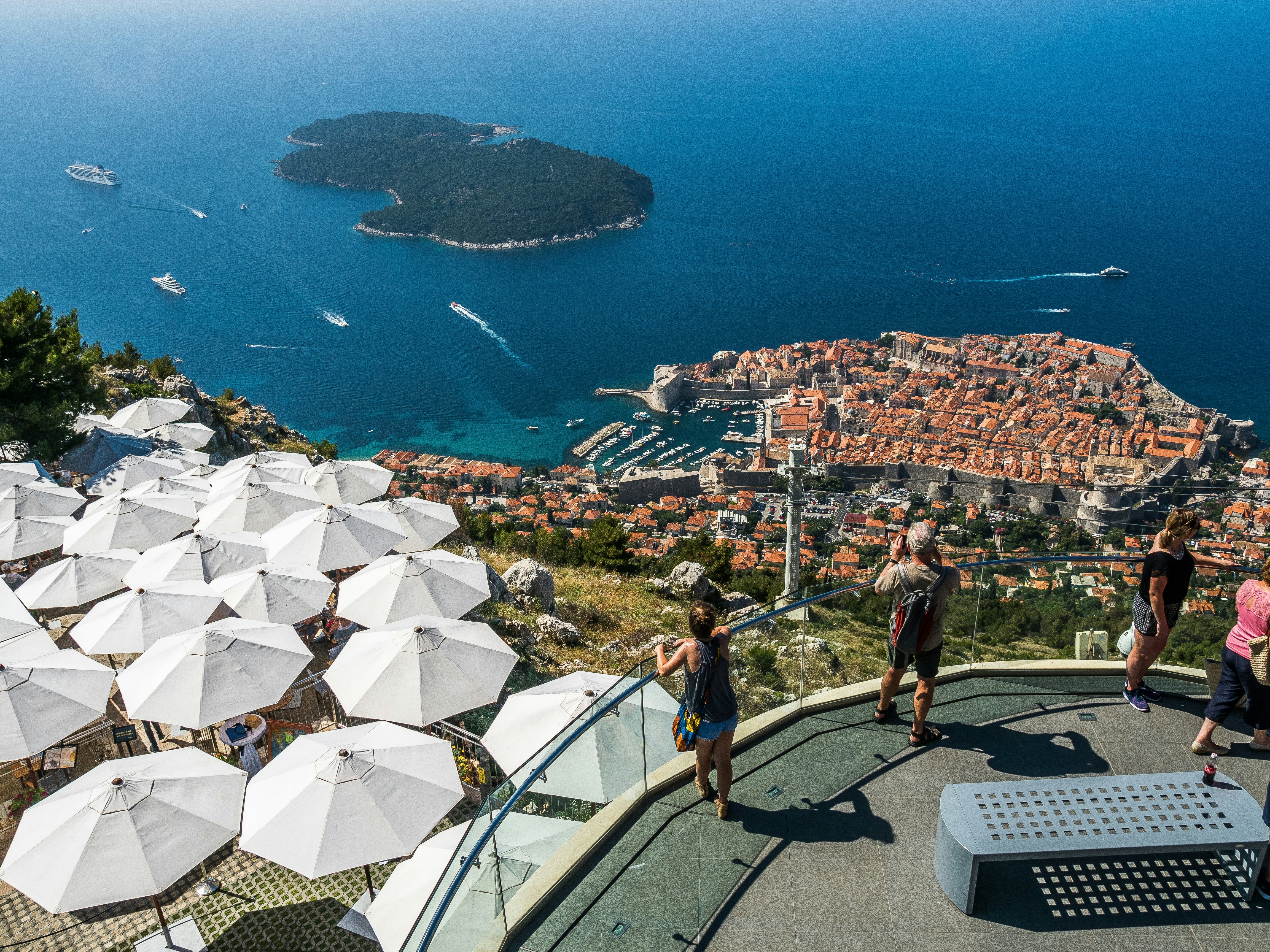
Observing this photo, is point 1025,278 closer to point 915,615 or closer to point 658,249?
point 658,249

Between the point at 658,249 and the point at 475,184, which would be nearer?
the point at 658,249

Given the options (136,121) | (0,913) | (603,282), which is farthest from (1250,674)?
(136,121)

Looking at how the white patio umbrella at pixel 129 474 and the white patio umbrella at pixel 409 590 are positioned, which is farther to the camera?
the white patio umbrella at pixel 129 474

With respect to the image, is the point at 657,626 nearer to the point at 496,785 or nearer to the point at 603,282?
the point at 496,785

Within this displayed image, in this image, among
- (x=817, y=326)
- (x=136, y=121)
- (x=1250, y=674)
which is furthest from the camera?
(x=136, y=121)

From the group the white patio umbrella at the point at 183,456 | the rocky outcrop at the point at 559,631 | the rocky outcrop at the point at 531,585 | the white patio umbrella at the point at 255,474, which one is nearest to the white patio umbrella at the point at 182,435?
the white patio umbrella at the point at 183,456

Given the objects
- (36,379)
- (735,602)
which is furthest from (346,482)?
(36,379)

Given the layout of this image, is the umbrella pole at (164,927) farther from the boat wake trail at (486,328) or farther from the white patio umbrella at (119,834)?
A: the boat wake trail at (486,328)
